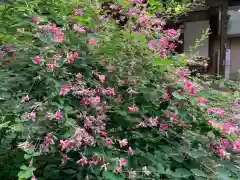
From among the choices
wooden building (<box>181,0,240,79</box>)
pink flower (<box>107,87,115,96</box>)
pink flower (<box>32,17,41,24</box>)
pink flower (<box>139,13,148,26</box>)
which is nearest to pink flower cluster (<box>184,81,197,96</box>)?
pink flower (<box>107,87,115,96</box>)

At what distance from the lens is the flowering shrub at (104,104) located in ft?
3.32

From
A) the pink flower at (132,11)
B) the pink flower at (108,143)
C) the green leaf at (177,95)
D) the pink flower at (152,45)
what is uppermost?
the pink flower at (132,11)

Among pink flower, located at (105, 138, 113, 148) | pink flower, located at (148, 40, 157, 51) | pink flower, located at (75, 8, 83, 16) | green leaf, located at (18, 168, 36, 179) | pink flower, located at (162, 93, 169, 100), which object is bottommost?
green leaf, located at (18, 168, 36, 179)

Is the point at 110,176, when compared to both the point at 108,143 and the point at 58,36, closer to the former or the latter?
the point at 108,143

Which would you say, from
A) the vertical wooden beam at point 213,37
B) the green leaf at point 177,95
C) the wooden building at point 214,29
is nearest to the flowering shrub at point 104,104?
the green leaf at point 177,95

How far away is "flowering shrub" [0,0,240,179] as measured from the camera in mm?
1011

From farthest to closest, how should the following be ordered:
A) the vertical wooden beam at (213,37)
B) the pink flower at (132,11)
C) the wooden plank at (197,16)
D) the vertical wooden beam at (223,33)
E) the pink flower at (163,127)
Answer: the wooden plank at (197,16)
the vertical wooden beam at (213,37)
the vertical wooden beam at (223,33)
the pink flower at (132,11)
the pink flower at (163,127)

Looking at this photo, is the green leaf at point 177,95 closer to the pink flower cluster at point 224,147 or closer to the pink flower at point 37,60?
the pink flower cluster at point 224,147

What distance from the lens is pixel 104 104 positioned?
1.11 m

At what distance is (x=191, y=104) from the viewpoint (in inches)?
45.8

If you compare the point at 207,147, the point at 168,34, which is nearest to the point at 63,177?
the point at 207,147

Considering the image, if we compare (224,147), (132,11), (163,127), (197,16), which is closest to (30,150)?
(163,127)

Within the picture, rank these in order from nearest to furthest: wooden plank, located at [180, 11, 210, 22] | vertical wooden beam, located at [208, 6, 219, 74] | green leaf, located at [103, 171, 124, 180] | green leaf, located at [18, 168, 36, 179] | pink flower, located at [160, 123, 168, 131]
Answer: green leaf, located at [18, 168, 36, 179] → green leaf, located at [103, 171, 124, 180] → pink flower, located at [160, 123, 168, 131] → vertical wooden beam, located at [208, 6, 219, 74] → wooden plank, located at [180, 11, 210, 22]

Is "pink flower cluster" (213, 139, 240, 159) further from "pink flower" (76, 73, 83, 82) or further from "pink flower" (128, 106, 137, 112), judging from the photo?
"pink flower" (76, 73, 83, 82)
